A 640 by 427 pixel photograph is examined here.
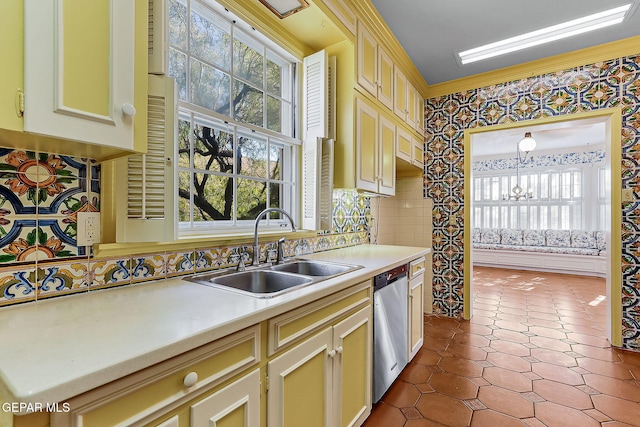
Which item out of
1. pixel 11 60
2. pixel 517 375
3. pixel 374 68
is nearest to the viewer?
pixel 11 60

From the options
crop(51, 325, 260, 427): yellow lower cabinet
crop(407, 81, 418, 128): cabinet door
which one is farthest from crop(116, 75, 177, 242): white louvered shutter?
crop(407, 81, 418, 128): cabinet door

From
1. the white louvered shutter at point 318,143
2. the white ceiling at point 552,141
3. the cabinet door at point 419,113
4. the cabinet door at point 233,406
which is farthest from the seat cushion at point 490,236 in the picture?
the cabinet door at point 233,406

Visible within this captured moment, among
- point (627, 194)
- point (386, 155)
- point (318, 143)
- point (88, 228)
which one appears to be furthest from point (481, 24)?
point (88, 228)

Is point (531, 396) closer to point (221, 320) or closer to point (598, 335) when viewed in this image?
point (598, 335)

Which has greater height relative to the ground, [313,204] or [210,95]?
[210,95]

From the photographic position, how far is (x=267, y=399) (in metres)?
1.05

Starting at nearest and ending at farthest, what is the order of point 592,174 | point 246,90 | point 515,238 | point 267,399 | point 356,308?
point 267,399, point 356,308, point 246,90, point 592,174, point 515,238

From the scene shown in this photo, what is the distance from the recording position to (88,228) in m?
1.13

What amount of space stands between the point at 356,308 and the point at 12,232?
1.42 metres

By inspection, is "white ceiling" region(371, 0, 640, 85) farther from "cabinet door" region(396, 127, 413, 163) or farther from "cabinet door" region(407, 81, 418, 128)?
"cabinet door" region(396, 127, 413, 163)

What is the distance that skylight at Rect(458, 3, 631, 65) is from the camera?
7.78 feet

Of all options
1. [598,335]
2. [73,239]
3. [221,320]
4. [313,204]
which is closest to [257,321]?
[221,320]

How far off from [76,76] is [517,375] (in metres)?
3.06

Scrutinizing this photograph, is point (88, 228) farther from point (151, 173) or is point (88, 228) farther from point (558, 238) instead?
point (558, 238)
